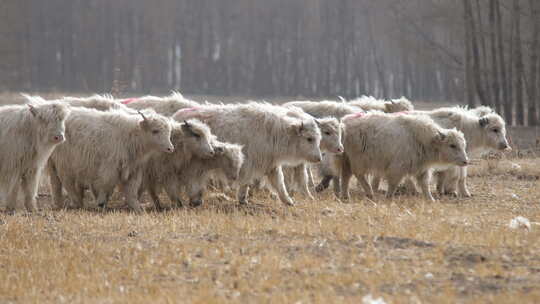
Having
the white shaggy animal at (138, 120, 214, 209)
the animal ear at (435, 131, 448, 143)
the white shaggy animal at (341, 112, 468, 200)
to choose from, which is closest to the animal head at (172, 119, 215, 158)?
the white shaggy animal at (138, 120, 214, 209)

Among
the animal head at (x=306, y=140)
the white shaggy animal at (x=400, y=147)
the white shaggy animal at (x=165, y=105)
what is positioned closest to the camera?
the animal head at (x=306, y=140)

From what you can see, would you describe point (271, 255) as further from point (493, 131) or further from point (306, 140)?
point (493, 131)

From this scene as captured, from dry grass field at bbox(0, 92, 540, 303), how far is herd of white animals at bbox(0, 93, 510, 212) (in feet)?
2.32

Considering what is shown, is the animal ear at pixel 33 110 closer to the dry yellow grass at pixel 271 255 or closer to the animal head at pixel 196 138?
the dry yellow grass at pixel 271 255

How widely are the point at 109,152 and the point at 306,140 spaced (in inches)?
108

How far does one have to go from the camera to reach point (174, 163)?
12.2m

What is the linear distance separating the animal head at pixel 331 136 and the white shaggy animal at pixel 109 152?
91.9 inches

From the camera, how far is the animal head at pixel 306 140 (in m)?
12.3

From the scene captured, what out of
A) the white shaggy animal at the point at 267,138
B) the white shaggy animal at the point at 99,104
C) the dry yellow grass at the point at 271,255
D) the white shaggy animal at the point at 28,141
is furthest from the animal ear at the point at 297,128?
the white shaggy animal at the point at 28,141

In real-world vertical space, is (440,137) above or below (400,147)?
above

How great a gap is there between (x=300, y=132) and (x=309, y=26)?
4727 cm

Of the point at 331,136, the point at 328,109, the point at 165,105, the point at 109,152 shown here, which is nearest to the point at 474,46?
the point at 328,109

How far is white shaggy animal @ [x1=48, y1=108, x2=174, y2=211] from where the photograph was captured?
38.5 ft

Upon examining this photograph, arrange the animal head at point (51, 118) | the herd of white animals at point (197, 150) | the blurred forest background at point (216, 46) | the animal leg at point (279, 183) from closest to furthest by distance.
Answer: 1. the animal head at point (51, 118)
2. the herd of white animals at point (197, 150)
3. the animal leg at point (279, 183)
4. the blurred forest background at point (216, 46)
